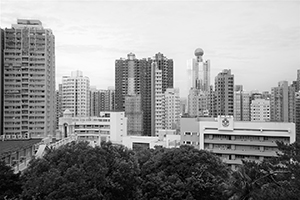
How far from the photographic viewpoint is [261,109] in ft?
290

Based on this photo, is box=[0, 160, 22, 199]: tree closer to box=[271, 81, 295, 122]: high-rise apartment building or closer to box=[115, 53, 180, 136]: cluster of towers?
box=[115, 53, 180, 136]: cluster of towers

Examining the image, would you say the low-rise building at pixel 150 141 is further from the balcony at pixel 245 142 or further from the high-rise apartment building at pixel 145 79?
the high-rise apartment building at pixel 145 79

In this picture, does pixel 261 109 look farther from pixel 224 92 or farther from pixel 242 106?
pixel 224 92

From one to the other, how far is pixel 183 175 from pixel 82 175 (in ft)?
24.5

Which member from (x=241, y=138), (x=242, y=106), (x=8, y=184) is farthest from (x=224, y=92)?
(x=8, y=184)

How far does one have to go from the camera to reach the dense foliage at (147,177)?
46.9ft

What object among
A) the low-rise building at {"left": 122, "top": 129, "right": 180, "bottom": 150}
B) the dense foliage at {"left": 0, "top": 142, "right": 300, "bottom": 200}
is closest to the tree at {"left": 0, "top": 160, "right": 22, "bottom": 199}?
the dense foliage at {"left": 0, "top": 142, "right": 300, "bottom": 200}

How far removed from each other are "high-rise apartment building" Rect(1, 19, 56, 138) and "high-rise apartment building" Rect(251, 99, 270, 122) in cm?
5630

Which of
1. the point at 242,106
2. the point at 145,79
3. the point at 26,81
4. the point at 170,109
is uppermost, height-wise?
the point at 145,79

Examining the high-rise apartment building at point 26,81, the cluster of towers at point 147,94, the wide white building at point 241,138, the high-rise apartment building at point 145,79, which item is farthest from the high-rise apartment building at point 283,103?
the high-rise apartment building at point 26,81

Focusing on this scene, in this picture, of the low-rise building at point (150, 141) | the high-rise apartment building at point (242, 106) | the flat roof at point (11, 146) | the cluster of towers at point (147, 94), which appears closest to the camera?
the flat roof at point (11, 146)

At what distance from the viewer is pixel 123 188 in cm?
1672

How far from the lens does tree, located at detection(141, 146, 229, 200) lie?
18781 millimetres

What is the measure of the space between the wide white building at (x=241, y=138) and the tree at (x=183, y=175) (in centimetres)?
1448
